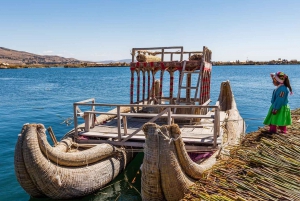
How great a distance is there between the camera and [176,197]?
252 inches

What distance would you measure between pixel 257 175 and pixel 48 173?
4961 millimetres

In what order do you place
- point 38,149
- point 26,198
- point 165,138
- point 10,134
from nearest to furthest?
point 165,138 < point 38,149 < point 26,198 < point 10,134

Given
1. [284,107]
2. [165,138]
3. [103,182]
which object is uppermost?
[284,107]

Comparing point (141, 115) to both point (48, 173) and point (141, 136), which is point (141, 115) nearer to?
point (141, 136)

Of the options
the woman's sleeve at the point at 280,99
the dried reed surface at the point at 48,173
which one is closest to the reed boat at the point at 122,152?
the dried reed surface at the point at 48,173

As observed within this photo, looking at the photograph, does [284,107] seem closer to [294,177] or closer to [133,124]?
[294,177]

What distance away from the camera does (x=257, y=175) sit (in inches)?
220

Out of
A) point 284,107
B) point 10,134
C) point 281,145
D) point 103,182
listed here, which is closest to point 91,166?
point 103,182

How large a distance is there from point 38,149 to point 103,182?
8.02ft

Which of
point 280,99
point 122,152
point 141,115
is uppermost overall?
point 280,99

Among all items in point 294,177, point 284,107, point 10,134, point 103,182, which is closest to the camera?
point 294,177

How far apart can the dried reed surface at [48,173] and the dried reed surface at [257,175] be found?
342 centimetres

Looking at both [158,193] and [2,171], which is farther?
[2,171]

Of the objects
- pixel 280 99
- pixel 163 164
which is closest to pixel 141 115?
pixel 163 164
